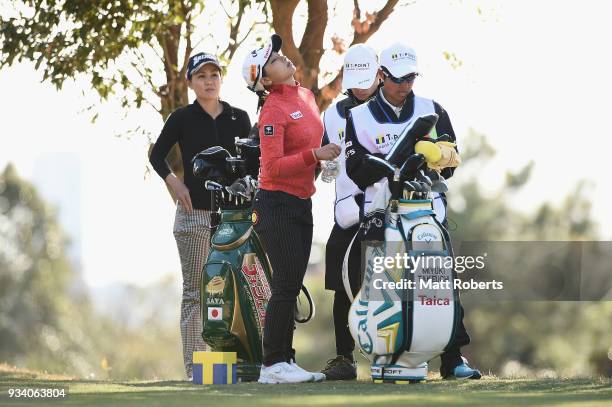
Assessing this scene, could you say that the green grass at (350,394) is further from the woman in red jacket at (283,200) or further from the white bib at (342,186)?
the white bib at (342,186)

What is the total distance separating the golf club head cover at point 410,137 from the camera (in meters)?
9.14

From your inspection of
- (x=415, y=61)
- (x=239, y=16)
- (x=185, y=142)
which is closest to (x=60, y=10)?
(x=239, y=16)

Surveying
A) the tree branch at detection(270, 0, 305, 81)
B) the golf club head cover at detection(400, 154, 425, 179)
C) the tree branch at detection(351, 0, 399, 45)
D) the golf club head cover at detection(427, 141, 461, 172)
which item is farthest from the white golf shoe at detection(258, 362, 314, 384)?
the tree branch at detection(351, 0, 399, 45)

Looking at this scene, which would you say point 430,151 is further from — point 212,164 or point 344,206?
point 212,164

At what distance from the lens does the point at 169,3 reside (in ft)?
46.5

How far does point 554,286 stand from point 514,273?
3.82m

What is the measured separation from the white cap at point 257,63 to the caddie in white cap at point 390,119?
0.61 meters

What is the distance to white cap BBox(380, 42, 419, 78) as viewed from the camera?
31.0 feet

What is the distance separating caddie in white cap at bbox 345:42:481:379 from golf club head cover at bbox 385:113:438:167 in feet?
0.73

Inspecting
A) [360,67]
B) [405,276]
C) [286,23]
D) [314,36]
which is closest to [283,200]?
[405,276]

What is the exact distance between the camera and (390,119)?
31.3 feet

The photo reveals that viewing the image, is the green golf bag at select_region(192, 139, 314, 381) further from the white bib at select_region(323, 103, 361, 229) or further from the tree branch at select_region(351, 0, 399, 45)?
the tree branch at select_region(351, 0, 399, 45)

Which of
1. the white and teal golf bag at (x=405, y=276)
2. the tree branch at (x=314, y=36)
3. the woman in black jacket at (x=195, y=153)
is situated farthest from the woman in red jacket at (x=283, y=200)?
the tree branch at (x=314, y=36)

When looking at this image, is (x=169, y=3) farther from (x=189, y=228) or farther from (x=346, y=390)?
(x=346, y=390)
